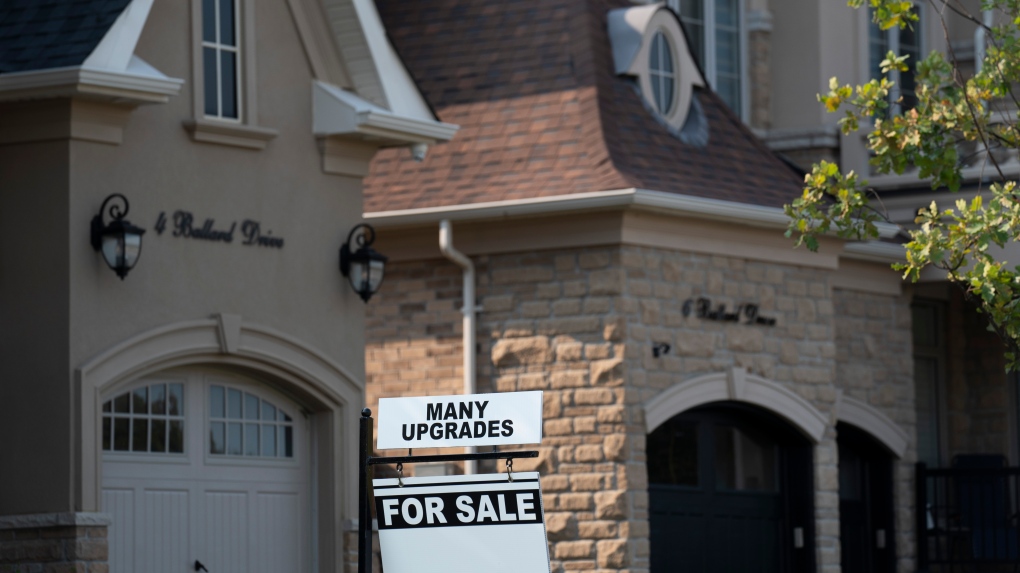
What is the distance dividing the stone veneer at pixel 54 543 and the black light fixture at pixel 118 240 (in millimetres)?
1594

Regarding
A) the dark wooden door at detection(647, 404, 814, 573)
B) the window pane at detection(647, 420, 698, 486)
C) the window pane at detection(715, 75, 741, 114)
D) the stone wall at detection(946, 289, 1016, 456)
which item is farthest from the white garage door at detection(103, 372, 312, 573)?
the stone wall at detection(946, 289, 1016, 456)

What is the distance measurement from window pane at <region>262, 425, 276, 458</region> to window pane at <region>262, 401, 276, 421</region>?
65 mm

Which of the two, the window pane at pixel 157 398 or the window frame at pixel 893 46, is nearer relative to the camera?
the window pane at pixel 157 398

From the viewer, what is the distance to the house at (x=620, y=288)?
14.7 m

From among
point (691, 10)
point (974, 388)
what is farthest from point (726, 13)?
point (974, 388)

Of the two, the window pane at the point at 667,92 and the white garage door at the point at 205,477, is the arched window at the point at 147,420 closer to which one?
the white garage door at the point at 205,477

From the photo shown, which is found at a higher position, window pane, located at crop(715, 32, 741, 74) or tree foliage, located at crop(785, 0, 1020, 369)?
window pane, located at crop(715, 32, 741, 74)

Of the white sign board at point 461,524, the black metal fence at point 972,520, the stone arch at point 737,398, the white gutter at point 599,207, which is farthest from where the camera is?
the black metal fence at point 972,520

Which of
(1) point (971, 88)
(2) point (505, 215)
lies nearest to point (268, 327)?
(2) point (505, 215)

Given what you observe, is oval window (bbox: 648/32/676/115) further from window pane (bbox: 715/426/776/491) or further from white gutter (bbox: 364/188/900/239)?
window pane (bbox: 715/426/776/491)

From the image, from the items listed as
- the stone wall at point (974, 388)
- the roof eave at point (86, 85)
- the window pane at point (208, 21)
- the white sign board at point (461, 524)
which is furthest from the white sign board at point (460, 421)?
the stone wall at point (974, 388)

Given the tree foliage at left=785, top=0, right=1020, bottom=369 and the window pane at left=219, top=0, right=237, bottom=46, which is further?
the window pane at left=219, top=0, right=237, bottom=46

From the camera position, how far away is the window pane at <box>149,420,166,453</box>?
40.2ft

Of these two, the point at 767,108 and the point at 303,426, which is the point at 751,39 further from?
the point at 303,426
